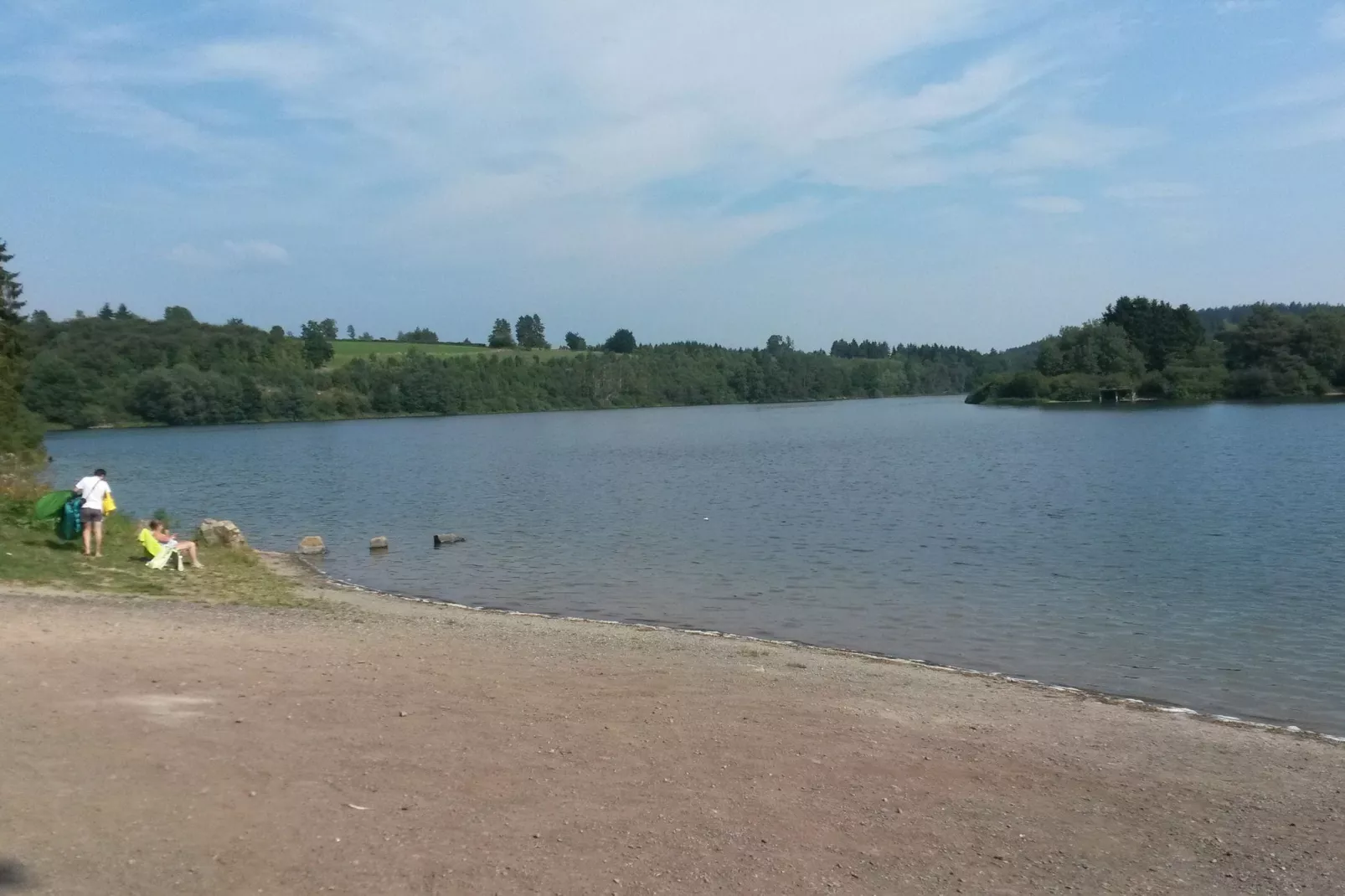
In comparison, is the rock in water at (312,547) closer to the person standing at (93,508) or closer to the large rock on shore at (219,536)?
the large rock on shore at (219,536)

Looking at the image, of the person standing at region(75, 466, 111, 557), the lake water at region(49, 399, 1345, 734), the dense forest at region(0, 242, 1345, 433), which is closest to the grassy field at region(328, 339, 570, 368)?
the dense forest at region(0, 242, 1345, 433)

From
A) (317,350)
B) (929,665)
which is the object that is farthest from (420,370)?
(929,665)

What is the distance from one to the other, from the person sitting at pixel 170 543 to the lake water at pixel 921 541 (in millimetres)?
4037

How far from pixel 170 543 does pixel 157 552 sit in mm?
325

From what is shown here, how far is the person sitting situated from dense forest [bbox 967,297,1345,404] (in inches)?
4473

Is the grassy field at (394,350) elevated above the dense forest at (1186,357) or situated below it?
above

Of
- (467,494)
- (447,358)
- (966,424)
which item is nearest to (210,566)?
A: (467,494)

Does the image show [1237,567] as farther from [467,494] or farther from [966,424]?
[966,424]

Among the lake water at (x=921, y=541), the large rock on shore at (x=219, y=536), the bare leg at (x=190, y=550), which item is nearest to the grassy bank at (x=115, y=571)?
the bare leg at (x=190, y=550)

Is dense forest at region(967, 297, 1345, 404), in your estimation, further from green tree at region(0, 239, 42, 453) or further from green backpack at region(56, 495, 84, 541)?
green backpack at region(56, 495, 84, 541)

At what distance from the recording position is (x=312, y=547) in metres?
26.7

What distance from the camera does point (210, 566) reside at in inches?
770

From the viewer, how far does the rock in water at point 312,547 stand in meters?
26.5

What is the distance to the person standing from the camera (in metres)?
17.3
